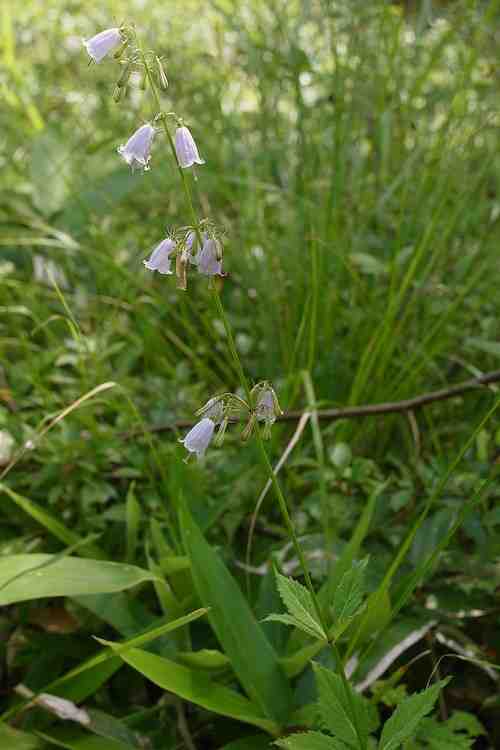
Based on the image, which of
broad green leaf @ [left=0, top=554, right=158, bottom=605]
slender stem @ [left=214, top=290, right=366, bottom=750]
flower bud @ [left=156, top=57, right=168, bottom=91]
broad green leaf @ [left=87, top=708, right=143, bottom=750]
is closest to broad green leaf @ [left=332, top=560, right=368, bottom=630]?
slender stem @ [left=214, top=290, right=366, bottom=750]

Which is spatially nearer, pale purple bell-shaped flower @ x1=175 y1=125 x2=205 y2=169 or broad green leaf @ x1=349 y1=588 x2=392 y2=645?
pale purple bell-shaped flower @ x1=175 y1=125 x2=205 y2=169

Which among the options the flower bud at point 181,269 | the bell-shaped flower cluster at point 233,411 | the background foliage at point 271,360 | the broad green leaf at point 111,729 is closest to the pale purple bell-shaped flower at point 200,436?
the bell-shaped flower cluster at point 233,411

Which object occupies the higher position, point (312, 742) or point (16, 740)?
point (312, 742)

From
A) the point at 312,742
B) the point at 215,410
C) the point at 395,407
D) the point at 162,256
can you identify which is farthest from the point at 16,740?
the point at 395,407

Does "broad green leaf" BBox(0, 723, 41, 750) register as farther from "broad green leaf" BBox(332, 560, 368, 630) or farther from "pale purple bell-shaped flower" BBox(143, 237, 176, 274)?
"pale purple bell-shaped flower" BBox(143, 237, 176, 274)

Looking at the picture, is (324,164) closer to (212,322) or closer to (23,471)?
(212,322)

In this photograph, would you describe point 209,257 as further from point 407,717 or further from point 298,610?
point 407,717

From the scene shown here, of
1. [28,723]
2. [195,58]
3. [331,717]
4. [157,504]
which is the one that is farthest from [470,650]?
[195,58]
